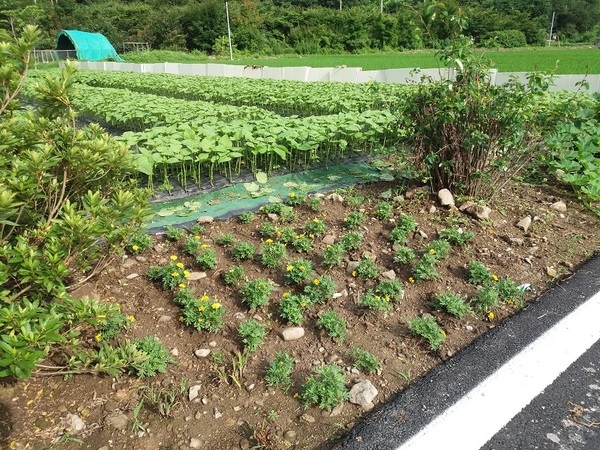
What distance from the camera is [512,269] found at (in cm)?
305

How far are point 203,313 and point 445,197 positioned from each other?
7.42 ft

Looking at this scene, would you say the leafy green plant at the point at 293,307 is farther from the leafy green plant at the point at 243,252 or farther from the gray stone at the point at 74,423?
the gray stone at the point at 74,423

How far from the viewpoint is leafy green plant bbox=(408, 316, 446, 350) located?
92.7 inches

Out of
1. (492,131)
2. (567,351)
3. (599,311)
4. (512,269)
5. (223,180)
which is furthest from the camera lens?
(223,180)

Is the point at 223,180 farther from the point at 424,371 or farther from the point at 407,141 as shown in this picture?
the point at 424,371

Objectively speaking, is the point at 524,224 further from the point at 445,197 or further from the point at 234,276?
the point at 234,276

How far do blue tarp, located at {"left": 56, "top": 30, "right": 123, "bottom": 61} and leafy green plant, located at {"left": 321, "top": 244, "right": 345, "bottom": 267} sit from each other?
1304 inches

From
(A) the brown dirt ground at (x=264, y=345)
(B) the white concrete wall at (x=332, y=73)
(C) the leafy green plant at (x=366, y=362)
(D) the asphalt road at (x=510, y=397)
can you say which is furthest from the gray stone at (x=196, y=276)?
(B) the white concrete wall at (x=332, y=73)

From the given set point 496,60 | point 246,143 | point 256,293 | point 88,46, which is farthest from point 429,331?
point 88,46

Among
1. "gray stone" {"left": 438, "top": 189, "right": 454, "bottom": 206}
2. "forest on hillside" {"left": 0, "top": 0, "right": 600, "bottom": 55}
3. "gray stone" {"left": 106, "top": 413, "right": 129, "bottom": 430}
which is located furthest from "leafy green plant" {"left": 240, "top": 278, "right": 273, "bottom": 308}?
"forest on hillside" {"left": 0, "top": 0, "right": 600, "bottom": 55}

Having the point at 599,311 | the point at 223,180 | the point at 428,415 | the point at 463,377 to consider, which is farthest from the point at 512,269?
the point at 223,180

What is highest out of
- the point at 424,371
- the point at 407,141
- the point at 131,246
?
the point at 407,141

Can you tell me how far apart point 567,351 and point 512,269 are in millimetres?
798

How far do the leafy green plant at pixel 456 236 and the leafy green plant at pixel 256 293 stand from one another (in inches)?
53.9
